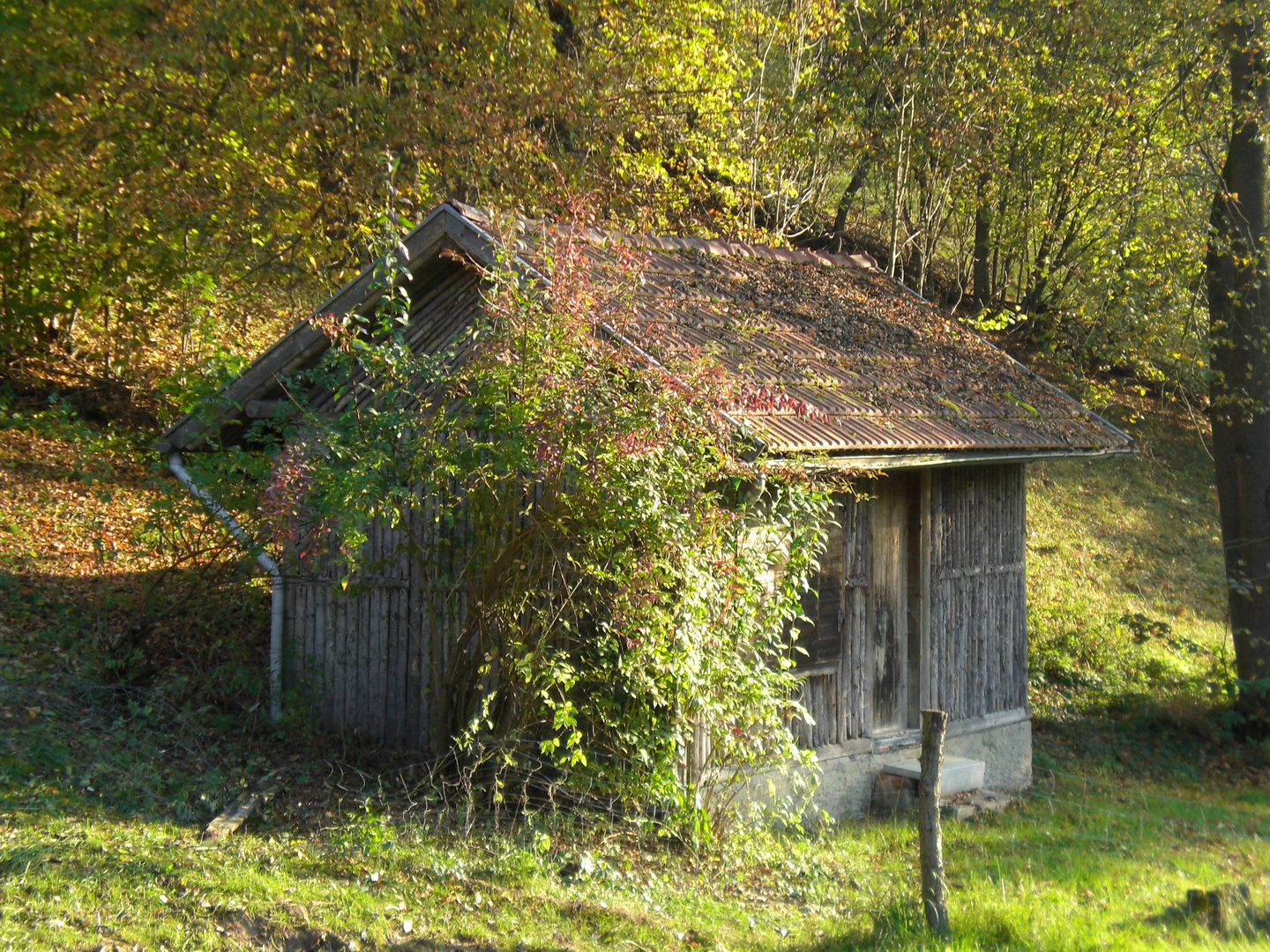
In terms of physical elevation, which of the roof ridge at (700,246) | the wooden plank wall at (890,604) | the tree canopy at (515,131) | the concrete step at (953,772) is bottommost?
the concrete step at (953,772)

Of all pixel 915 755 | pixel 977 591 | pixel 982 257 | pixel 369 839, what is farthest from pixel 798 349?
pixel 982 257

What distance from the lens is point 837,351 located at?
9.04 metres

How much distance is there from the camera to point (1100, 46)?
14312mm

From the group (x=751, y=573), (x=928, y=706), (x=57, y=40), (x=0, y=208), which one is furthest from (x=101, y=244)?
(x=928, y=706)

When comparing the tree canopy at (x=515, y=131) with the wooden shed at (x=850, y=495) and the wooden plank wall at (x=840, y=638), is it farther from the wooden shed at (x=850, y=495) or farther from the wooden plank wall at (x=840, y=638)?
the wooden plank wall at (x=840, y=638)

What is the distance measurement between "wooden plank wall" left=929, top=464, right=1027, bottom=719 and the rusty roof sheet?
→ 765mm

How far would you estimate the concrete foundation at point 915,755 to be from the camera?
27.3ft

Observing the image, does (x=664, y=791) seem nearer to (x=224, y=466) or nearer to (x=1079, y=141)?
(x=224, y=466)

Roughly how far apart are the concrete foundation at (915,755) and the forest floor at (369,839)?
0.27 meters

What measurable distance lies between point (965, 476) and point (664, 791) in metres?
4.66

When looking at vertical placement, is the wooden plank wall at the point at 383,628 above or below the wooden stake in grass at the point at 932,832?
above

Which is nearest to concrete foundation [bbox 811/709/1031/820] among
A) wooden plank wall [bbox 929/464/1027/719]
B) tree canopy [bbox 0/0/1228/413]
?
wooden plank wall [bbox 929/464/1027/719]

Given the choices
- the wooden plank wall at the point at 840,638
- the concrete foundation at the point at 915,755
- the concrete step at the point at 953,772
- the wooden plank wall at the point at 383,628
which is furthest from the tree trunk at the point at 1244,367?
the wooden plank wall at the point at 383,628

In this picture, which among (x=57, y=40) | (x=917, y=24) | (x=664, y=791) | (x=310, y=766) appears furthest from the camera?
(x=917, y=24)
